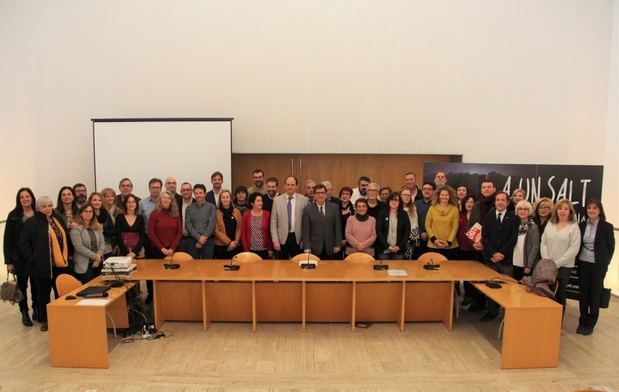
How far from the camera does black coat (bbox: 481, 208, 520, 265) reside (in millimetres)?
4574

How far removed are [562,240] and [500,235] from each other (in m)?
0.59

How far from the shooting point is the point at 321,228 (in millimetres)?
5195

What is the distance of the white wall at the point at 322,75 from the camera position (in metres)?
7.26

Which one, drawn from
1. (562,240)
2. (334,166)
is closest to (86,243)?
(334,166)

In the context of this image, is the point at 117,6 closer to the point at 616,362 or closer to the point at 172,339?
the point at 172,339

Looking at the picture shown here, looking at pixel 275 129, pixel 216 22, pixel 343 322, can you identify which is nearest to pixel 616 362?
pixel 343 322

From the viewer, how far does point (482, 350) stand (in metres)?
4.06

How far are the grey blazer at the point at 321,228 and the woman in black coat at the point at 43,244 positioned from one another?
8.85ft

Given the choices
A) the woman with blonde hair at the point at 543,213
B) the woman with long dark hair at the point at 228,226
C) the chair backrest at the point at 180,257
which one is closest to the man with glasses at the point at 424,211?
the woman with blonde hair at the point at 543,213

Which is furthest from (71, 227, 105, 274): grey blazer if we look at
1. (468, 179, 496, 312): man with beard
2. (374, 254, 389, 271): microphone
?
(468, 179, 496, 312): man with beard

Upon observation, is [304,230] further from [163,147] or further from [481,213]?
[163,147]

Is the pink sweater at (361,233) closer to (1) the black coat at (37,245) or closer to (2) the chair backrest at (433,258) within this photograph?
(2) the chair backrest at (433,258)

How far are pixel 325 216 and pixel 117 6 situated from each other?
540 cm

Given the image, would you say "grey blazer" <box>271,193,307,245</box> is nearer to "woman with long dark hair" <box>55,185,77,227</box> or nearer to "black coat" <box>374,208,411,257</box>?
"black coat" <box>374,208,411,257</box>
